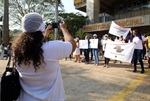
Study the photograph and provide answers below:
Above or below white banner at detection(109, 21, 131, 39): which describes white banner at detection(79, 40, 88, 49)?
below

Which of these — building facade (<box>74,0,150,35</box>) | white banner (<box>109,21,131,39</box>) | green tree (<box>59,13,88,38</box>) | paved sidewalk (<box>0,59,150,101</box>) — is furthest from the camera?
green tree (<box>59,13,88,38</box>)

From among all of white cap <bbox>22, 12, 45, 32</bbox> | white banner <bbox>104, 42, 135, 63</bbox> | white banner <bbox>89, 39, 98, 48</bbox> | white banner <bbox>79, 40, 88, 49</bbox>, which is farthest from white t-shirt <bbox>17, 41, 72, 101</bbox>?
white banner <bbox>79, 40, 88, 49</bbox>

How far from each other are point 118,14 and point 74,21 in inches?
321

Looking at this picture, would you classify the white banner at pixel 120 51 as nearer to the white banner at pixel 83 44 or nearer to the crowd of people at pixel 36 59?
the white banner at pixel 83 44

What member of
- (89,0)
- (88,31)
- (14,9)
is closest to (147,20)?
(88,31)

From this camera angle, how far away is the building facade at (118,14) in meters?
25.5

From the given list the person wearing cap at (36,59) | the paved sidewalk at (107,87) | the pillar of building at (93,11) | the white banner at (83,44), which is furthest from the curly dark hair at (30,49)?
the pillar of building at (93,11)

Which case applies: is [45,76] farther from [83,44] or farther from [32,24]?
[83,44]

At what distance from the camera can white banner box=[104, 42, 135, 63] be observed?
28.9 feet

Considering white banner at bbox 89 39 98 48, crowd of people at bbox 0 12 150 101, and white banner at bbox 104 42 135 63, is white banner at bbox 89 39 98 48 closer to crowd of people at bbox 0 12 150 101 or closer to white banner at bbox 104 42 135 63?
white banner at bbox 104 42 135 63

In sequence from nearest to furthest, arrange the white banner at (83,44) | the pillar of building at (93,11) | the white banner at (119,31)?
the white banner at (119,31), the white banner at (83,44), the pillar of building at (93,11)

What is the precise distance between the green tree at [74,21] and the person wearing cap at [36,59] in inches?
1073

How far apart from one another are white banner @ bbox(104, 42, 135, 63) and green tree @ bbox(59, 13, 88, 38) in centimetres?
1936

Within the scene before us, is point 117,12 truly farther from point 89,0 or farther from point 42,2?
point 42,2
